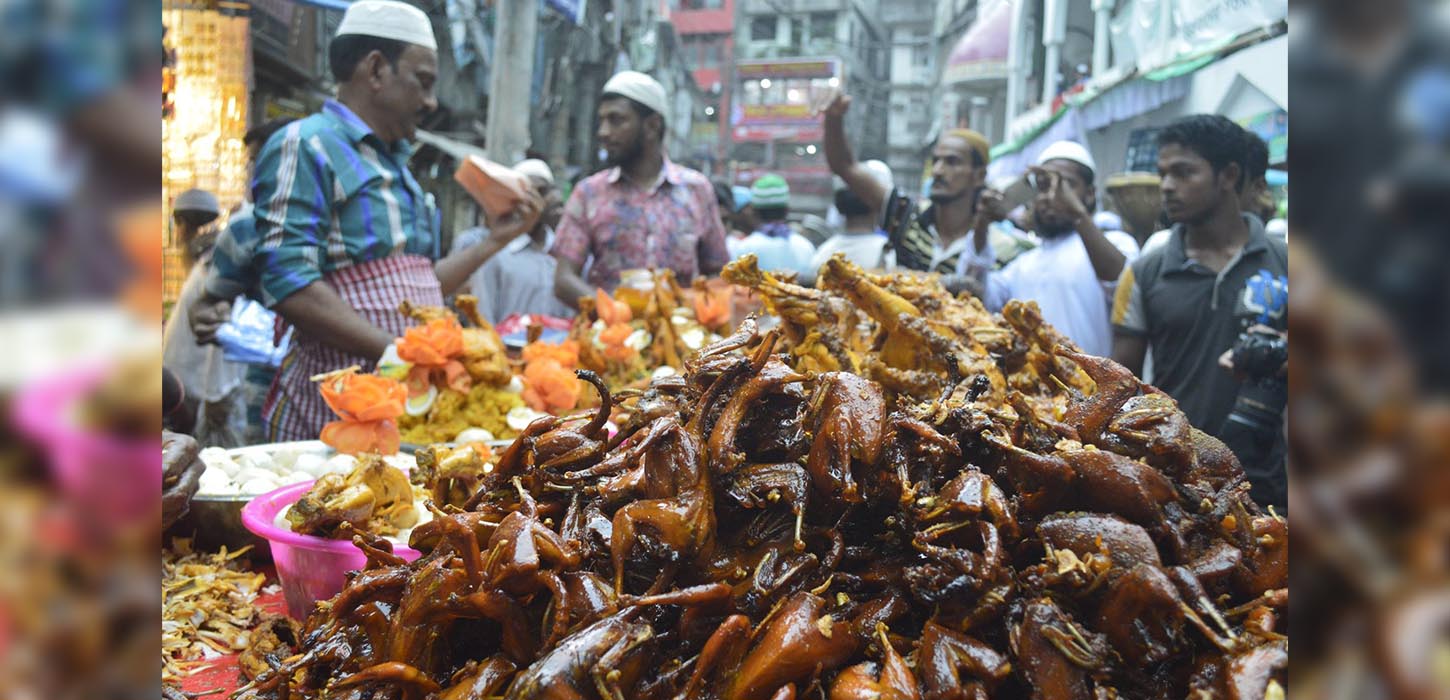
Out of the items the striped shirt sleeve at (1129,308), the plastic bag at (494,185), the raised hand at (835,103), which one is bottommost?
the striped shirt sleeve at (1129,308)

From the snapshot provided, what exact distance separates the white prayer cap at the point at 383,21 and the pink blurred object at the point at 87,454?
318cm

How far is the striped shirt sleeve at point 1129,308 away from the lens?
3.68m

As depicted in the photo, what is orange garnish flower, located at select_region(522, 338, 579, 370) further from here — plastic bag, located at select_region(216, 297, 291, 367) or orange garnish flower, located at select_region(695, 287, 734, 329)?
plastic bag, located at select_region(216, 297, 291, 367)

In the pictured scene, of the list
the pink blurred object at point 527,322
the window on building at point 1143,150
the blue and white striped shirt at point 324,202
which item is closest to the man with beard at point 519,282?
the pink blurred object at point 527,322

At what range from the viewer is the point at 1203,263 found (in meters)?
3.52

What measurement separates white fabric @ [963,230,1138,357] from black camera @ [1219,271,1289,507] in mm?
890

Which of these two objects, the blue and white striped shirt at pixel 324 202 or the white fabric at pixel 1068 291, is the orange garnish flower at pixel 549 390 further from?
the white fabric at pixel 1068 291

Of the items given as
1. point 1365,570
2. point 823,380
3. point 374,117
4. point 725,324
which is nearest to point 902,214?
point 725,324

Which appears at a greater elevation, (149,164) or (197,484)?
(149,164)

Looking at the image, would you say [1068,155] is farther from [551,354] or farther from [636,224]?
[551,354]

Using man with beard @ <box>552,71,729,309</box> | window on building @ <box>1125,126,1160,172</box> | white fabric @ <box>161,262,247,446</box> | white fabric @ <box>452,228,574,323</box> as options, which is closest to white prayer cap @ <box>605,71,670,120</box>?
man with beard @ <box>552,71,729,309</box>

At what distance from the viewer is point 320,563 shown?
1.65 meters

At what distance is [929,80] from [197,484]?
39.1m

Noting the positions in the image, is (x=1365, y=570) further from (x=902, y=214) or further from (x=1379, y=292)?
(x=902, y=214)
